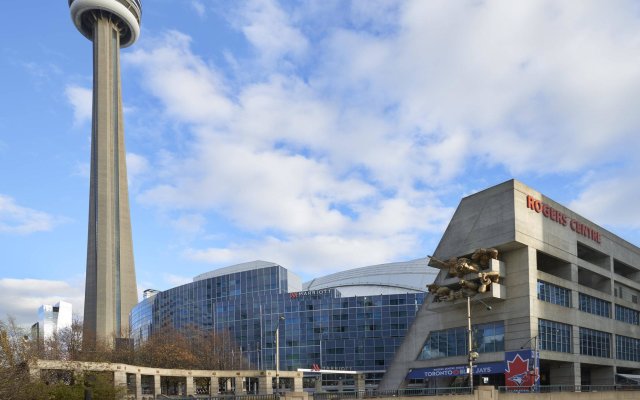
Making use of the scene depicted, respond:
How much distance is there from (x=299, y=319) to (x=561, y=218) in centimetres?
7241

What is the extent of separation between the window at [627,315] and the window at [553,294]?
1406cm

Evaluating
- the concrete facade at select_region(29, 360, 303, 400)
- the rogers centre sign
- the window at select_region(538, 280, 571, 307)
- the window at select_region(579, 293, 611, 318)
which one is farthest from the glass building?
the window at select_region(538, 280, 571, 307)

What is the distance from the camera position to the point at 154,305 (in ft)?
565

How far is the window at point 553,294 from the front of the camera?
65.9 metres

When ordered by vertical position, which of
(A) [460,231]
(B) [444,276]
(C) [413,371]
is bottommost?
(C) [413,371]

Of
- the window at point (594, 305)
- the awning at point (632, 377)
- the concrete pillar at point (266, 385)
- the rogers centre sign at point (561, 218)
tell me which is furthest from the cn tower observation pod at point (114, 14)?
the awning at point (632, 377)

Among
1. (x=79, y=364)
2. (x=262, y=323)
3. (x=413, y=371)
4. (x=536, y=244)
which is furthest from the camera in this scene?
(x=262, y=323)

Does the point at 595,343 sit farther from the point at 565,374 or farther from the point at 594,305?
the point at 565,374

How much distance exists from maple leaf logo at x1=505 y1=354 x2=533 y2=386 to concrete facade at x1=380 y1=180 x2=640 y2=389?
1.70 metres

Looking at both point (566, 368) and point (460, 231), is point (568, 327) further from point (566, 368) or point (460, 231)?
point (460, 231)

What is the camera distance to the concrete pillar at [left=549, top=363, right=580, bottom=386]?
67812 millimetres

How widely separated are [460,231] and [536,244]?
853 centimetres

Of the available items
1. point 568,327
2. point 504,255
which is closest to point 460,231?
point 504,255

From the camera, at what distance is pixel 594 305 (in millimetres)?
74250
